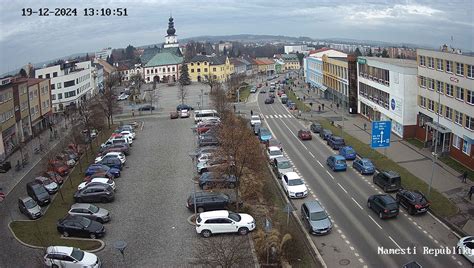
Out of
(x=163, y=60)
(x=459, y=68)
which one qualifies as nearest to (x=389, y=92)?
(x=459, y=68)

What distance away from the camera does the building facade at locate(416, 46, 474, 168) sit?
119 ft

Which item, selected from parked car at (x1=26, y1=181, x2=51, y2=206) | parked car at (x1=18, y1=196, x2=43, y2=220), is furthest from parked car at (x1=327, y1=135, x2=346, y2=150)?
parked car at (x1=18, y1=196, x2=43, y2=220)

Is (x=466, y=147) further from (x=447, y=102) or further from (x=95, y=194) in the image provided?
(x=95, y=194)

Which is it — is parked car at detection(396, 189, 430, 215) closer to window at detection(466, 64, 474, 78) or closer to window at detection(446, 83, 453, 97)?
window at detection(466, 64, 474, 78)

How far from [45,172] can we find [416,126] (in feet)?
116

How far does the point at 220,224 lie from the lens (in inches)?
974

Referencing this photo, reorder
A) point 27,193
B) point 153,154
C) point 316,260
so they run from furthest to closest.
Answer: point 153,154, point 27,193, point 316,260

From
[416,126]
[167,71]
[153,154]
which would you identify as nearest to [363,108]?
[416,126]

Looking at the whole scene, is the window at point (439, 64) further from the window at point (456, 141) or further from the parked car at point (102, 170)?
the parked car at point (102, 170)

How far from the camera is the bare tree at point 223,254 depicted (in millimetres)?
18906

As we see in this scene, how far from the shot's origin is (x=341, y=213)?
2800cm

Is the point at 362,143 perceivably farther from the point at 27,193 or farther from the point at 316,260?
the point at 27,193

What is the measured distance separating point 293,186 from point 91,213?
13.2 meters

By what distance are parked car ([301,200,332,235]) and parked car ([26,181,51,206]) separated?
17.2 m
